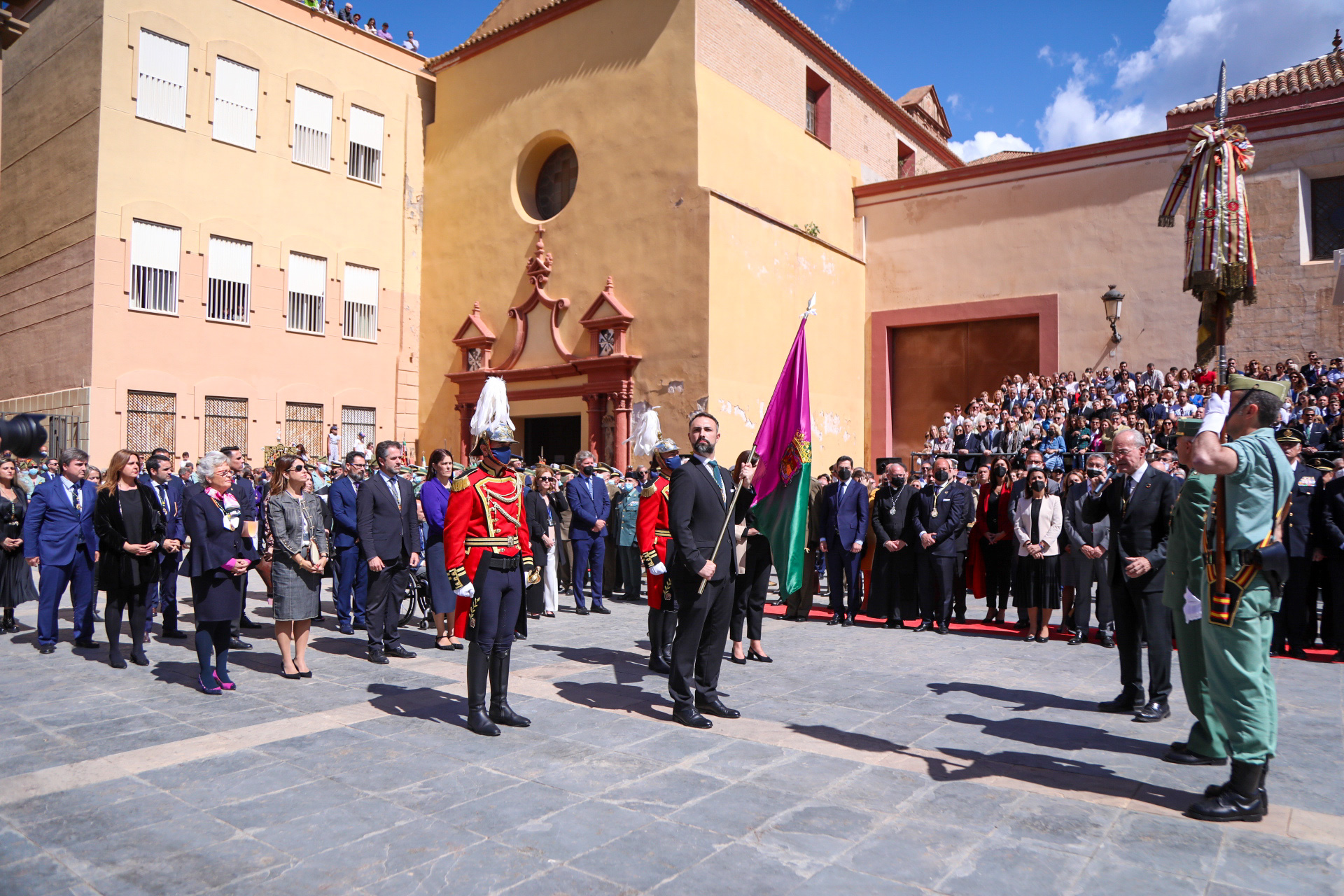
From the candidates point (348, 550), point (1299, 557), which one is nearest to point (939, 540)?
point (1299, 557)

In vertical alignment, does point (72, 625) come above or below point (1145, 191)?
below

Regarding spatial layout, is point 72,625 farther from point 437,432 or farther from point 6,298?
point 6,298

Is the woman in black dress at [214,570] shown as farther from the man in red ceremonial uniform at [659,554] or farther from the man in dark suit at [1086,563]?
the man in dark suit at [1086,563]

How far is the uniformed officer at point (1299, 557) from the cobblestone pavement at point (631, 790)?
1274mm

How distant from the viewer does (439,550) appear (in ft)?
29.5

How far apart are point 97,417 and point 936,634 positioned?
651 inches

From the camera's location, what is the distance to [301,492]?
7770 mm

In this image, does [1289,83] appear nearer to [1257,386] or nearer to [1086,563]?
[1086,563]

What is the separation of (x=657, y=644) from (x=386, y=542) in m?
2.56

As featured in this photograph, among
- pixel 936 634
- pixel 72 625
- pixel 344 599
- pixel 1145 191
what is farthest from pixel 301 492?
pixel 1145 191

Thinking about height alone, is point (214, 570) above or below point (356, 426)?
below

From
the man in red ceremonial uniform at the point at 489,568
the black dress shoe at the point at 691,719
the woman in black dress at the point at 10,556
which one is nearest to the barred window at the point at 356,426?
the woman in black dress at the point at 10,556

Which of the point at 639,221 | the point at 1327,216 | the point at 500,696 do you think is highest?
the point at 639,221

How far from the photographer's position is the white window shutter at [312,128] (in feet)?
69.4
